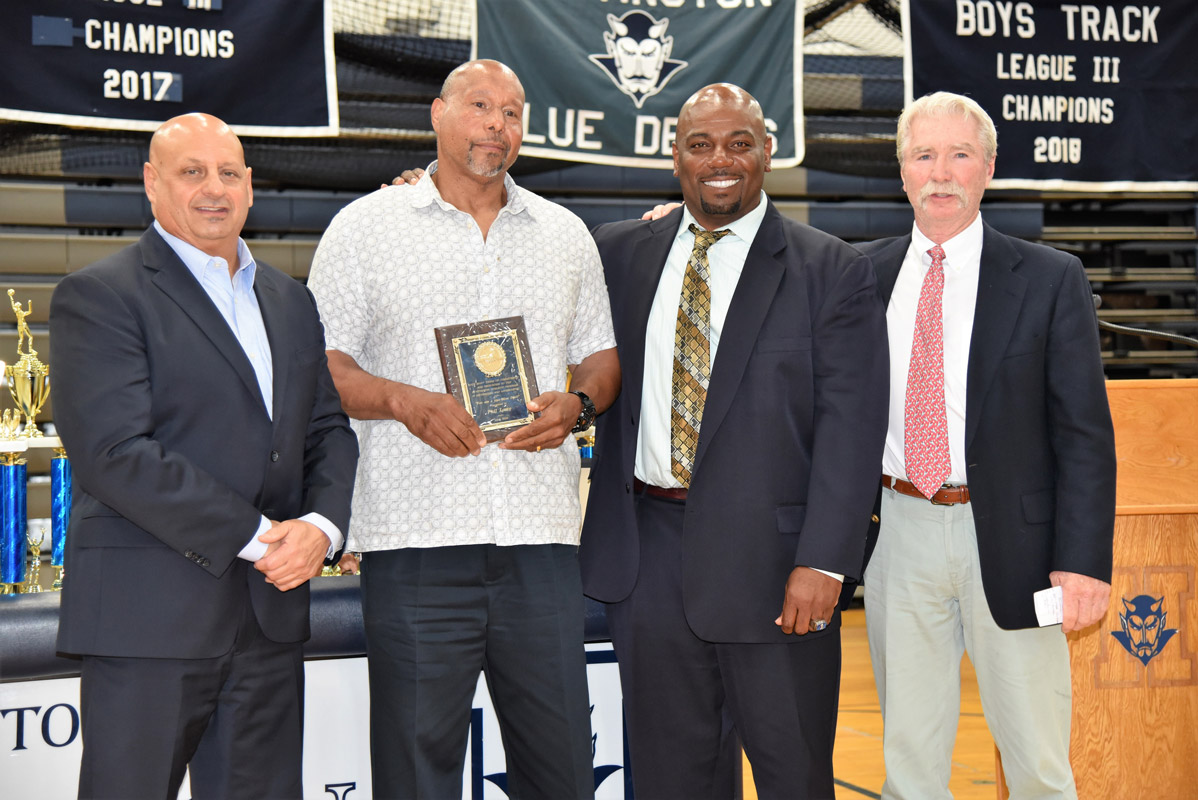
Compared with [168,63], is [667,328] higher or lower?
lower

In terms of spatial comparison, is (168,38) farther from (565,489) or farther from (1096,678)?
(1096,678)

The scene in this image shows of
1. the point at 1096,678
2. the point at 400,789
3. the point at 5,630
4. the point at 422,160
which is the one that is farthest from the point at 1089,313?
the point at 422,160

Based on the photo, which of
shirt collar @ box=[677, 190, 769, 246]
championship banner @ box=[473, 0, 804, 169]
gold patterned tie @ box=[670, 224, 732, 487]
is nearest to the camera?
gold patterned tie @ box=[670, 224, 732, 487]

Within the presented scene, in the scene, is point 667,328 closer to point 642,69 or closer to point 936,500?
point 936,500

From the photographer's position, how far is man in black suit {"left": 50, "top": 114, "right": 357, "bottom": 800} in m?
1.97

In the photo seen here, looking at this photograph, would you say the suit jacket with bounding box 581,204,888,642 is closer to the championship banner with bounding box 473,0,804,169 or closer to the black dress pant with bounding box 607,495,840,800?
the black dress pant with bounding box 607,495,840,800

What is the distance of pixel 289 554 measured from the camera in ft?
6.85

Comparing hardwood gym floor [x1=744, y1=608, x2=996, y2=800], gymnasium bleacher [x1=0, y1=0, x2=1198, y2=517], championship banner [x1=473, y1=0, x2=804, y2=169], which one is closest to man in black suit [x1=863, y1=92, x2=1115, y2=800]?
hardwood gym floor [x1=744, y1=608, x2=996, y2=800]

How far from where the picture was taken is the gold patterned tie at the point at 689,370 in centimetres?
235

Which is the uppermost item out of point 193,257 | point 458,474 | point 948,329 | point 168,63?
point 168,63

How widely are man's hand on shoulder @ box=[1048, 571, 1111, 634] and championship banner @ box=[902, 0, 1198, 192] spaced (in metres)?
3.37

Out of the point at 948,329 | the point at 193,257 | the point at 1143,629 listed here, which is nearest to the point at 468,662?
the point at 193,257

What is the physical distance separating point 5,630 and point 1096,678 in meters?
2.75

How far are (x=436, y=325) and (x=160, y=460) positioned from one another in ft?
2.04
